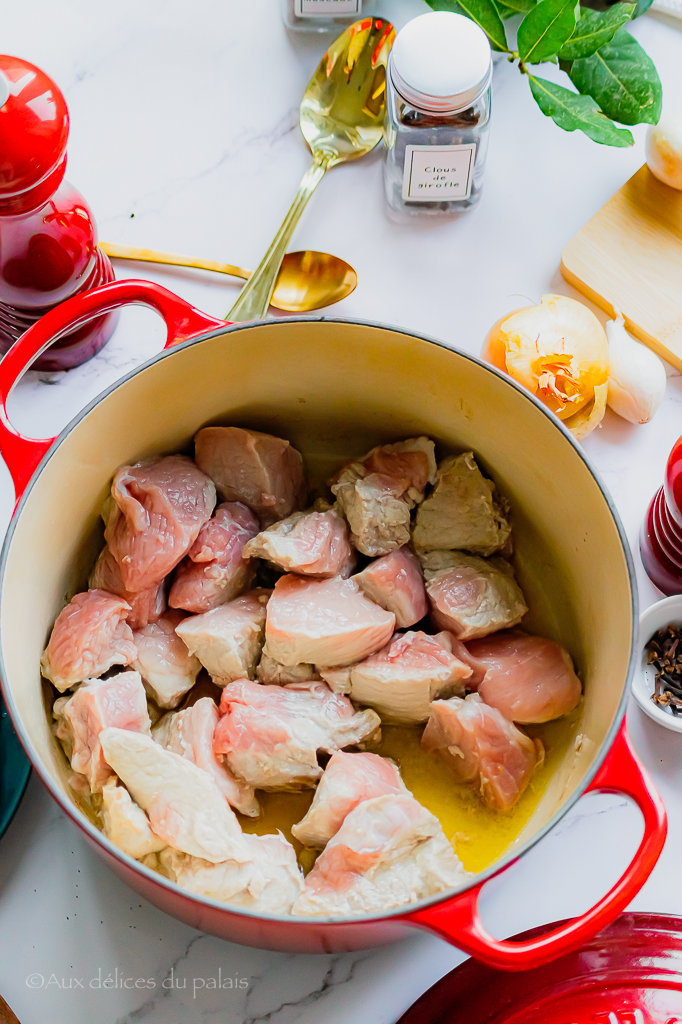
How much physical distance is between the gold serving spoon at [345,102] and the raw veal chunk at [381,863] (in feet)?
2.92

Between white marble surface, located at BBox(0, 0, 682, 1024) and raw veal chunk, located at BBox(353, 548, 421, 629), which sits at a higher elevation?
white marble surface, located at BBox(0, 0, 682, 1024)

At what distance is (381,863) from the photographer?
106 centimetres

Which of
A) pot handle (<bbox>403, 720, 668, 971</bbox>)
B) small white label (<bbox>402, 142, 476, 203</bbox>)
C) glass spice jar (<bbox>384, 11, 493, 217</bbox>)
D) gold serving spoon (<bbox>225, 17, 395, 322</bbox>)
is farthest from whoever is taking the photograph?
gold serving spoon (<bbox>225, 17, 395, 322</bbox>)

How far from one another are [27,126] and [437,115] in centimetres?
59

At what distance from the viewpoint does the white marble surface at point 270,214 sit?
1.20 meters

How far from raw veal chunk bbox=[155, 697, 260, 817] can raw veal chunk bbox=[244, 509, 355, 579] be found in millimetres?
219

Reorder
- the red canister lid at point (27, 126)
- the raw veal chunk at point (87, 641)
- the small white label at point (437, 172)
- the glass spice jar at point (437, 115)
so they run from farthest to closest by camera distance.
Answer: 1. the small white label at point (437, 172)
2. the glass spice jar at point (437, 115)
3. the raw veal chunk at point (87, 641)
4. the red canister lid at point (27, 126)

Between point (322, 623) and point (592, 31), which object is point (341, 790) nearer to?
point (322, 623)

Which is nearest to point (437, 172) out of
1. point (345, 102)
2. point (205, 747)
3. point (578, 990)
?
point (345, 102)

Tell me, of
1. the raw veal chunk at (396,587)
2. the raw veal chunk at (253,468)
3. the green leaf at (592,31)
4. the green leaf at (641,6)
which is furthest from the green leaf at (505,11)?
the raw veal chunk at (396,587)

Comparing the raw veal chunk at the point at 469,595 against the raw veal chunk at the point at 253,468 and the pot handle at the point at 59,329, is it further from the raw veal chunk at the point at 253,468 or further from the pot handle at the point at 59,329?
the pot handle at the point at 59,329

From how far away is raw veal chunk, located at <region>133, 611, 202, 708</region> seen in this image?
121 cm

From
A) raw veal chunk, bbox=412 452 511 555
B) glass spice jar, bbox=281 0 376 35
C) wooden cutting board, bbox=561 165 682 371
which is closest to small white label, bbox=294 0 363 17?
glass spice jar, bbox=281 0 376 35

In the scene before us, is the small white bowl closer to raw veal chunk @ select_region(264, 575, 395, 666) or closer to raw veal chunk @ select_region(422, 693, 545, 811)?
raw veal chunk @ select_region(422, 693, 545, 811)
